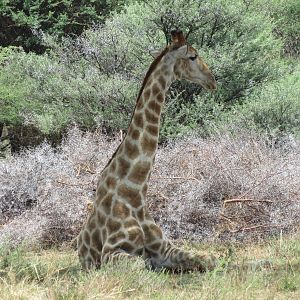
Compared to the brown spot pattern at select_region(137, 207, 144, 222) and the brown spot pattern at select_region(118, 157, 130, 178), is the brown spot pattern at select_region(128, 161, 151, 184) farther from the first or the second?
the brown spot pattern at select_region(137, 207, 144, 222)

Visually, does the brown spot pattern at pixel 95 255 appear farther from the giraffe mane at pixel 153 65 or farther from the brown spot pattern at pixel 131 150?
the giraffe mane at pixel 153 65

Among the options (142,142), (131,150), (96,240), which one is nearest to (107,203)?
(96,240)

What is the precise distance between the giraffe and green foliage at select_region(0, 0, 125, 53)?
16.0 meters

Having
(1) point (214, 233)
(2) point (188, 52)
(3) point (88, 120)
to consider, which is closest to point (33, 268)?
(2) point (188, 52)

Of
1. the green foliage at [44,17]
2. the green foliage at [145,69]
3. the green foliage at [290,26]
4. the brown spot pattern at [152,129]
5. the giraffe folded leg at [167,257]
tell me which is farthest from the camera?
the green foliage at [290,26]

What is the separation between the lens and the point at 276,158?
1003cm

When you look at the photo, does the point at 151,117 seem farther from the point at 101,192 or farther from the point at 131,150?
the point at 101,192

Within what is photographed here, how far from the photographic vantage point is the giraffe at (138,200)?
6070 mm

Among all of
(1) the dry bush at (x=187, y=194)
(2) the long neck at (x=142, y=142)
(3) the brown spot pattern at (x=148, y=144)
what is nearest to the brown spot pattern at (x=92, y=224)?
(2) the long neck at (x=142, y=142)

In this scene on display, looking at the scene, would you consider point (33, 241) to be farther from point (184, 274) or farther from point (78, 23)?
point (78, 23)

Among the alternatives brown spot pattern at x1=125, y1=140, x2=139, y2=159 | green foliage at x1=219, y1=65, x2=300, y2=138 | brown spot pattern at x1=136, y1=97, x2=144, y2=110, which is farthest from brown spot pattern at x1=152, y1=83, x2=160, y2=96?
green foliage at x1=219, y1=65, x2=300, y2=138

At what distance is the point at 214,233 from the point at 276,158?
6.33 ft

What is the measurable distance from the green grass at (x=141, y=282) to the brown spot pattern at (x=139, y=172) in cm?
76

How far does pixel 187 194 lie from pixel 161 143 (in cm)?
600
